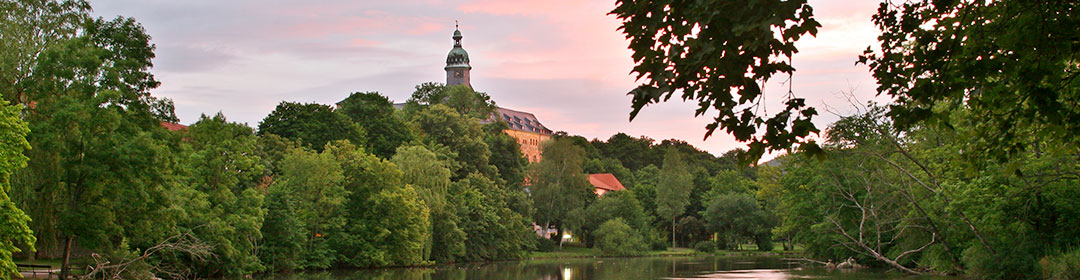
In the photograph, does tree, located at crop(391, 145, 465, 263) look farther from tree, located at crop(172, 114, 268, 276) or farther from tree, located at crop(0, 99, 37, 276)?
tree, located at crop(0, 99, 37, 276)

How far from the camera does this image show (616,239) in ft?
249

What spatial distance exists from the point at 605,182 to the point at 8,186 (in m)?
89.0

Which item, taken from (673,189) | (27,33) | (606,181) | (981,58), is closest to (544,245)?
(673,189)

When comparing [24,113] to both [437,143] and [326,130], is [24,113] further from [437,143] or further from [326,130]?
[437,143]

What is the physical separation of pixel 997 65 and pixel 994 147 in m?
1.41

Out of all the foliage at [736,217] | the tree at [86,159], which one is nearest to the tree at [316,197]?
the tree at [86,159]

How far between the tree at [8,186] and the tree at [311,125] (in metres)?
36.9

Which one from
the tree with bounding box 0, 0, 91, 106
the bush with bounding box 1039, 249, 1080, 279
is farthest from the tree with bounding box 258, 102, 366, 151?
the bush with bounding box 1039, 249, 1080, 279

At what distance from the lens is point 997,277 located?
29.2 meters

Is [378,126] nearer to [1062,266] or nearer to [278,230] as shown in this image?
[278,230]

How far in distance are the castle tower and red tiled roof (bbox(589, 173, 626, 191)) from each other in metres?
25.0

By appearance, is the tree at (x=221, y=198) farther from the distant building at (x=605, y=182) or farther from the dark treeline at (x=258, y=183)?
the distant building at (x=605, y=182)

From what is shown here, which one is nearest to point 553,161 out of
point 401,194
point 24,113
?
point 401,194

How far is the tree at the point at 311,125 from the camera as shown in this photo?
60188 mm
